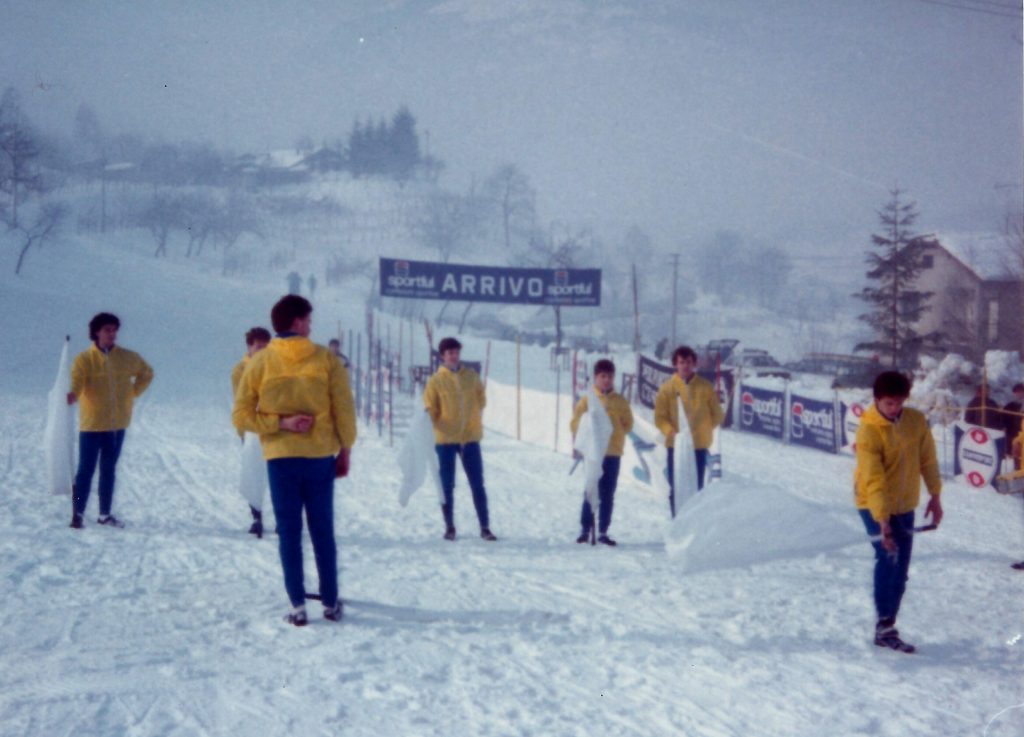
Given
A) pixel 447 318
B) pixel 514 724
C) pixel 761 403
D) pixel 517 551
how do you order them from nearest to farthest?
pixel 514 724 < pixel 517 551 < pixel 761 403 < pixel 447 318

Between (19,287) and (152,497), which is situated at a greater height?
(19,287)

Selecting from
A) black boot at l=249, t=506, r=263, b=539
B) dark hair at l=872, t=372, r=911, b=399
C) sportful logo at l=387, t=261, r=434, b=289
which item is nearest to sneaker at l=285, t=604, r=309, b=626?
black boot at l=249, t=506, r=263, b=539

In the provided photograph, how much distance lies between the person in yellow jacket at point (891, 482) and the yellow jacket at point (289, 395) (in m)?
2.92

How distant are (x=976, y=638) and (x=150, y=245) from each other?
74856 millimetres

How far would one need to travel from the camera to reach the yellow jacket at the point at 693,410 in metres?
7.20

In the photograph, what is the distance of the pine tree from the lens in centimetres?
3300

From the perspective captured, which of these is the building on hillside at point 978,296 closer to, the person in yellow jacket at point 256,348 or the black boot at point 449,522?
the black boot at point 449,522

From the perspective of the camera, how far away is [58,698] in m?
3.57

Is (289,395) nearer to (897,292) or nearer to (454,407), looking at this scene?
(454,407)

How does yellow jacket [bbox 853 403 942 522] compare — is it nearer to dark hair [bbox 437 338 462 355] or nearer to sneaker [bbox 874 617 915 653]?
sneaker [bbox 874 617 915 653]

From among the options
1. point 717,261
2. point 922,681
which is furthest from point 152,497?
point 717,261

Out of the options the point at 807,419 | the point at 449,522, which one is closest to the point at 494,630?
the point at 449,522

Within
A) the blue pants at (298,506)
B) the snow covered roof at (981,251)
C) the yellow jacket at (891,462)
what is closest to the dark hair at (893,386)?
the yellow jacket at (891,462)

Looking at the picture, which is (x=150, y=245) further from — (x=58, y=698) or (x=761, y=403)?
(x=58, y=698)
